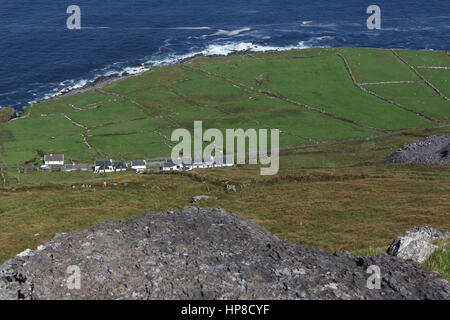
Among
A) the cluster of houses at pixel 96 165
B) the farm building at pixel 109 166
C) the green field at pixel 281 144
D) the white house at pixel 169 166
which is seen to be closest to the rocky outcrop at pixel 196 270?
the green field at pixel 281 144

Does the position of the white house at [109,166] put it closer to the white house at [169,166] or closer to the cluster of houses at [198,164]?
the white house at [169,166]

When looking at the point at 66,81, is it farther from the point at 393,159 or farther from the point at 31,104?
the point at 393,159

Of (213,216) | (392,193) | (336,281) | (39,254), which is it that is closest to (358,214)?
(392,193)

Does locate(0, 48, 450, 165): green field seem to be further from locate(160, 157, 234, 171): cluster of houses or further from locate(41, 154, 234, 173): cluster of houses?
locate(160, 157, 234, 171): cluster of houses

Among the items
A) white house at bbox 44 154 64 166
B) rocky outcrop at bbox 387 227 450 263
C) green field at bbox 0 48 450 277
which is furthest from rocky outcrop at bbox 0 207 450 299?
white house at bbox 44 154 64 166

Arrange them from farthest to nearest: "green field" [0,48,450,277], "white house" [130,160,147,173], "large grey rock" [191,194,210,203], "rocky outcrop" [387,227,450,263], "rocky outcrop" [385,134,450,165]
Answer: "white house" [130,160,147,173] → "rocky outcrop" [385,134,450,165] → "large grey rock" [191,194,210,203] → "green field" [0,48,450,277] → "rocky outcrop" [387,227,450,263]

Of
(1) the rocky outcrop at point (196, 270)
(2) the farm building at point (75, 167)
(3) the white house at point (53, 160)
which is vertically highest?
(1) the rocky outcrop at point (196, 270)
